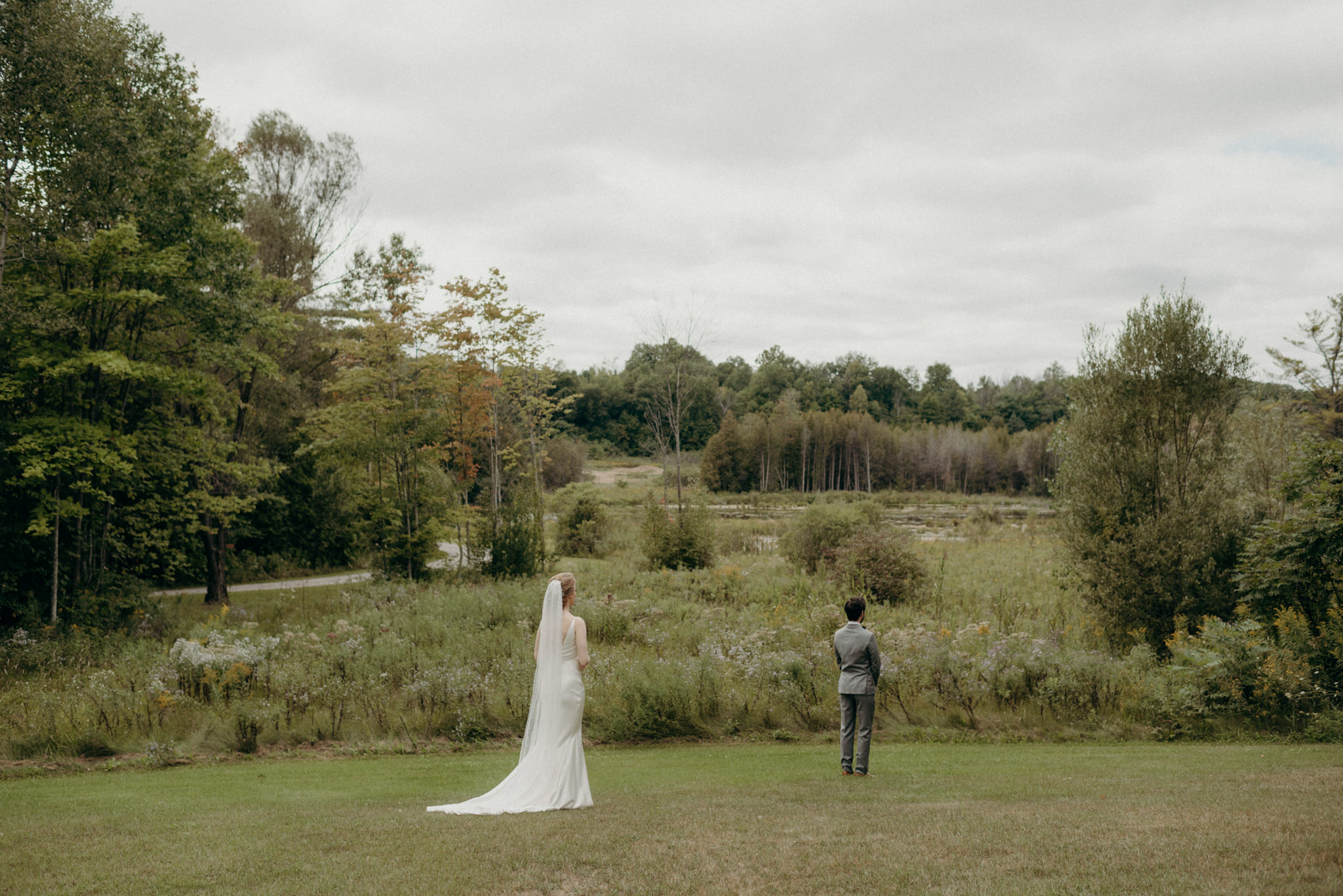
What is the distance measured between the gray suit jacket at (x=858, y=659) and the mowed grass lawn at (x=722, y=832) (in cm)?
90

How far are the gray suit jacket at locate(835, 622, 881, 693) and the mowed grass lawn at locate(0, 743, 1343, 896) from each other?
35.5 inches

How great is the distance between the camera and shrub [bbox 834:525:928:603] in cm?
2036

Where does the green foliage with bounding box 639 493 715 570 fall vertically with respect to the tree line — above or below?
below

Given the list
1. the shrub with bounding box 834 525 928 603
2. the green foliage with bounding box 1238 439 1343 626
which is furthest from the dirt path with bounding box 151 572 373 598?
the green foliage with bounding box 1238 439 1343 626

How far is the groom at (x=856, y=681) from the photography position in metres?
8.41

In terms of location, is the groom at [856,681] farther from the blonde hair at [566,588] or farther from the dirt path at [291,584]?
the dirt path at [291,584]

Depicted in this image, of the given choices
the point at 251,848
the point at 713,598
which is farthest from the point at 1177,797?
the point at 713,598

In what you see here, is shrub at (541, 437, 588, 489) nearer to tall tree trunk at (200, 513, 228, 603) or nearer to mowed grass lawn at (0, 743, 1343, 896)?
tall tree trunk at (200, 513, 228, 603)

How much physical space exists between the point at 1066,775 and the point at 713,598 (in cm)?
1255

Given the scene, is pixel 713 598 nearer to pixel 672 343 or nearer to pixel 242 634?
pixel 242 634

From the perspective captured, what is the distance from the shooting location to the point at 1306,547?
42.3ft

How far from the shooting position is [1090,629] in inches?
656

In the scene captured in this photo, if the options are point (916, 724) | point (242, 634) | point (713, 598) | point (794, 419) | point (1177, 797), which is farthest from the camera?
point (794, 419)

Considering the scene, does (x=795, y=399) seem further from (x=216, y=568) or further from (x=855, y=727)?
(x=855, y=727)
